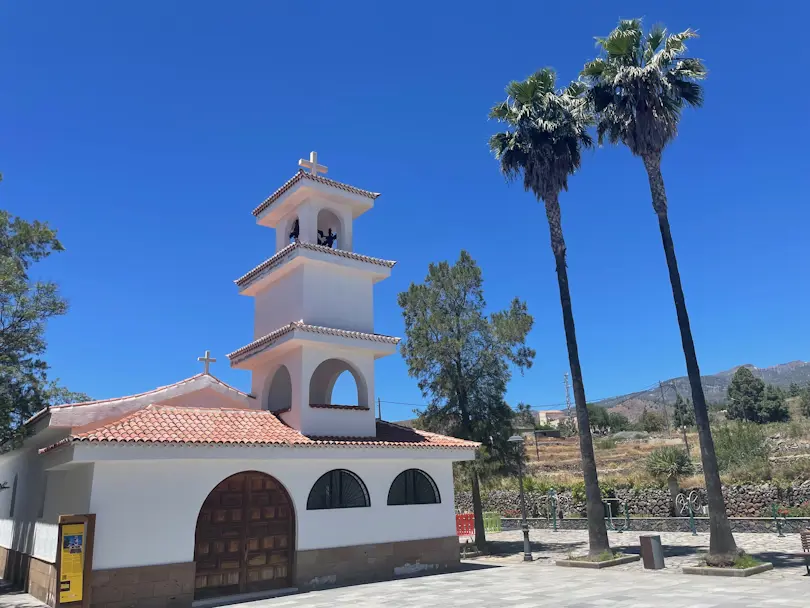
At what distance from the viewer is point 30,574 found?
16.5 m

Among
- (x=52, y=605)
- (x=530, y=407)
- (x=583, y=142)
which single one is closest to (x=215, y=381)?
(x=52, y=605)

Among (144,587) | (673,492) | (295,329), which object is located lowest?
(144,587)

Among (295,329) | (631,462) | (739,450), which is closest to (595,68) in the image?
(295,329)

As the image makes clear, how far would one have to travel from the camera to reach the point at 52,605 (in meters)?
13.9

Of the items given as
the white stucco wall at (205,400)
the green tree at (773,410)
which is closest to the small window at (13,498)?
the white stucco wall at (205,400)

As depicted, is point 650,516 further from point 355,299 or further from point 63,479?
point 63,479

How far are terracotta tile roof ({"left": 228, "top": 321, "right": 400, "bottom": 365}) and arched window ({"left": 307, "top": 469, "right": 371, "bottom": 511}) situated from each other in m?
4.26

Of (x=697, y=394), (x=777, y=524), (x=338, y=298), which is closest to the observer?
(x=697, y=394)

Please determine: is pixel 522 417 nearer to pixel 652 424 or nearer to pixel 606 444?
pixel 606 444

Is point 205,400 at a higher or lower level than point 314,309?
lower

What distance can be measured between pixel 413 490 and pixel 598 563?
620cm

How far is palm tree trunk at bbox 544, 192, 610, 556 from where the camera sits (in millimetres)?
19062

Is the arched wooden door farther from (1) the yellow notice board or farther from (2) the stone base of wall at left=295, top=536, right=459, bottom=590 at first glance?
(1) the yellow notice board

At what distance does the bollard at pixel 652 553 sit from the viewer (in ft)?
56.1
